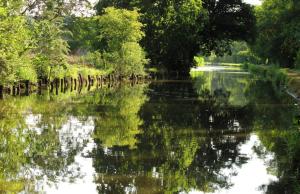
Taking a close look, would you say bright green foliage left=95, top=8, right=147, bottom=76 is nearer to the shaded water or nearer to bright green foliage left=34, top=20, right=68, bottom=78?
bright green foliage left=34, top=20, right=68, bottom=78

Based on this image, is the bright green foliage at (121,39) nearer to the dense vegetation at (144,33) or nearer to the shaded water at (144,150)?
the dense vegetation at (144,33)

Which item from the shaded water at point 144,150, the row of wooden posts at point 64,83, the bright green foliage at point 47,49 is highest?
the bright green foliage at point 47,49

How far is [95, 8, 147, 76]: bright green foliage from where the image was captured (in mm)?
47844

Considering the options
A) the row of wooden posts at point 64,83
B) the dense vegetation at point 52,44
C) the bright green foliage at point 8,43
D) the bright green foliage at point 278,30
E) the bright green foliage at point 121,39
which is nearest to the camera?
the bright green foliage at point 8,43

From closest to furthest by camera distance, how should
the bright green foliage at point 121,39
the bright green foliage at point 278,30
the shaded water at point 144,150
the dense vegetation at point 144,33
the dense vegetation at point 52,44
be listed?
the shaded water at point 144,150, the dense vegetation at point 52,44, the dense vegetation at point 144,33, the bright green foliage at point 121,39, the bright green foliage at point 278,30

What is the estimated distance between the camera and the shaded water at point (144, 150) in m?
10.3

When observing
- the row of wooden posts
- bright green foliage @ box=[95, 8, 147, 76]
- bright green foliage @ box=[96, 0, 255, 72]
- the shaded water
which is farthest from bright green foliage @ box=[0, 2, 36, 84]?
bright green foliage @ box=[96, 0, 255, 72]

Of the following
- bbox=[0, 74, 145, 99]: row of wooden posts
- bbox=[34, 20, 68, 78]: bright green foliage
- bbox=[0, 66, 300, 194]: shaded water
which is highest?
bbox=[34, 20, 68, 78]: bright green foliage

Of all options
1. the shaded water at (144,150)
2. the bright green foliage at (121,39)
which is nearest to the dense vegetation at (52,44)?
the bright green foliage at (121,39)

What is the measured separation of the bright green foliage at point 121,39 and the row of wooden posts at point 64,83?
1.52m

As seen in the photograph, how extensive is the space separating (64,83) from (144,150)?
26507mm

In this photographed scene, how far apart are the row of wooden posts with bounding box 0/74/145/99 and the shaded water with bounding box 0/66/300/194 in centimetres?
611

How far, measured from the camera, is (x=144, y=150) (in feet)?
45.2

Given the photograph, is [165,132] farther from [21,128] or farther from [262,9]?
[262,9]
